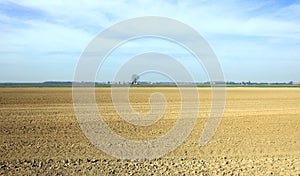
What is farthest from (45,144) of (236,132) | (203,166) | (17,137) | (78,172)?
(236,132)

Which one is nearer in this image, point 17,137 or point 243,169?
point 243,169

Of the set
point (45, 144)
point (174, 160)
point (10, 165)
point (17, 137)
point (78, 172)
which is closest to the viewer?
point (78, 172)

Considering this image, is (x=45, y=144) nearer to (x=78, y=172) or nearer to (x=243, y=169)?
(x=78, y=172)

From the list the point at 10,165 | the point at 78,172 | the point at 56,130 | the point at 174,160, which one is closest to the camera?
the point at 78,172

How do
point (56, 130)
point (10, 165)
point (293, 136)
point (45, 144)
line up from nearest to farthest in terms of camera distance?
point (10, 165)
point (45, 144)
point (293, 136)
point (56, 130)

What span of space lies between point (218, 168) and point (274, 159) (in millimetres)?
2282

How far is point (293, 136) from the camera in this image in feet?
54.9

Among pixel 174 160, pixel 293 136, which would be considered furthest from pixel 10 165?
pixel 293 136

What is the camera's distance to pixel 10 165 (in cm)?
1033

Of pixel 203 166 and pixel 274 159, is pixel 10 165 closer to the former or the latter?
pixel 203 166

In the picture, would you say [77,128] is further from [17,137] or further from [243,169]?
[243,169]

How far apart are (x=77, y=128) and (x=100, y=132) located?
6.50ft

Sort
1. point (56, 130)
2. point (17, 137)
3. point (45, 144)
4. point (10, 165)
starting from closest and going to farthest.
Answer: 1. point (10, 165)
2. point (45, 144)
3. point (17, 137)
4. point (56, 130)

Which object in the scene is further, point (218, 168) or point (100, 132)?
point (100, 132)
